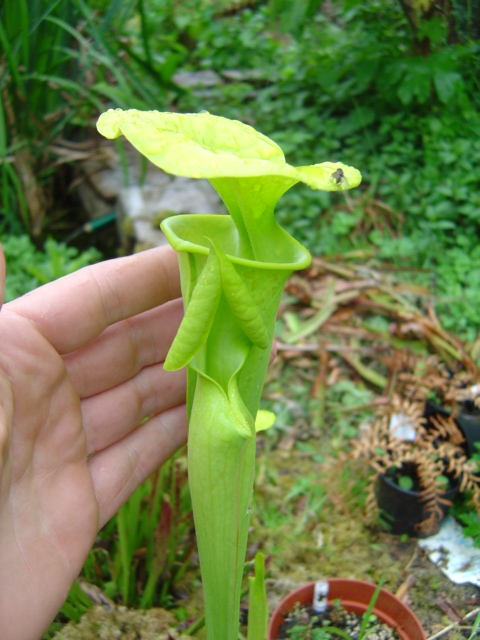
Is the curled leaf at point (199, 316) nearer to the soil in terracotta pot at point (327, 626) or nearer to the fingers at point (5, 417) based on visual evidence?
the fingers at point (5, 417)

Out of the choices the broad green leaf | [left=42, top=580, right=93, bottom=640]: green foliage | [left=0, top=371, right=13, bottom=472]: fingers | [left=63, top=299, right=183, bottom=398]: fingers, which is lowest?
[left=42, top=580, right=93, bottom=640]: green foliage

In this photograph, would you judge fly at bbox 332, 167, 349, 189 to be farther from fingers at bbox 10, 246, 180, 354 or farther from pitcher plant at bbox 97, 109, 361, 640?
fingers at bbox 10, 246, 180, 354

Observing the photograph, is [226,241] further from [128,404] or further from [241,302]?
[128,404]

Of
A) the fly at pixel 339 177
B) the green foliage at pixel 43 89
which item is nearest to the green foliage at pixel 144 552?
the fly at pixel 339 177

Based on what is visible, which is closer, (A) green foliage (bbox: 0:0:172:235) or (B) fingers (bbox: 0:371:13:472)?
(B) fingers (bbox: 0:371:13:472)

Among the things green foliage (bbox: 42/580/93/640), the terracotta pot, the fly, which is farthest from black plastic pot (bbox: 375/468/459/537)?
the fly

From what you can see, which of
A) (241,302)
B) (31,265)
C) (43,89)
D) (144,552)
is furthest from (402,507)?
(43,89)

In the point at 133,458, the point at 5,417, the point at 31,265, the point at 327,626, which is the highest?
the point at 5,417

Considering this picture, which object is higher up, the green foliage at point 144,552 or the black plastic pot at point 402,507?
the green foliage at point 144,552
